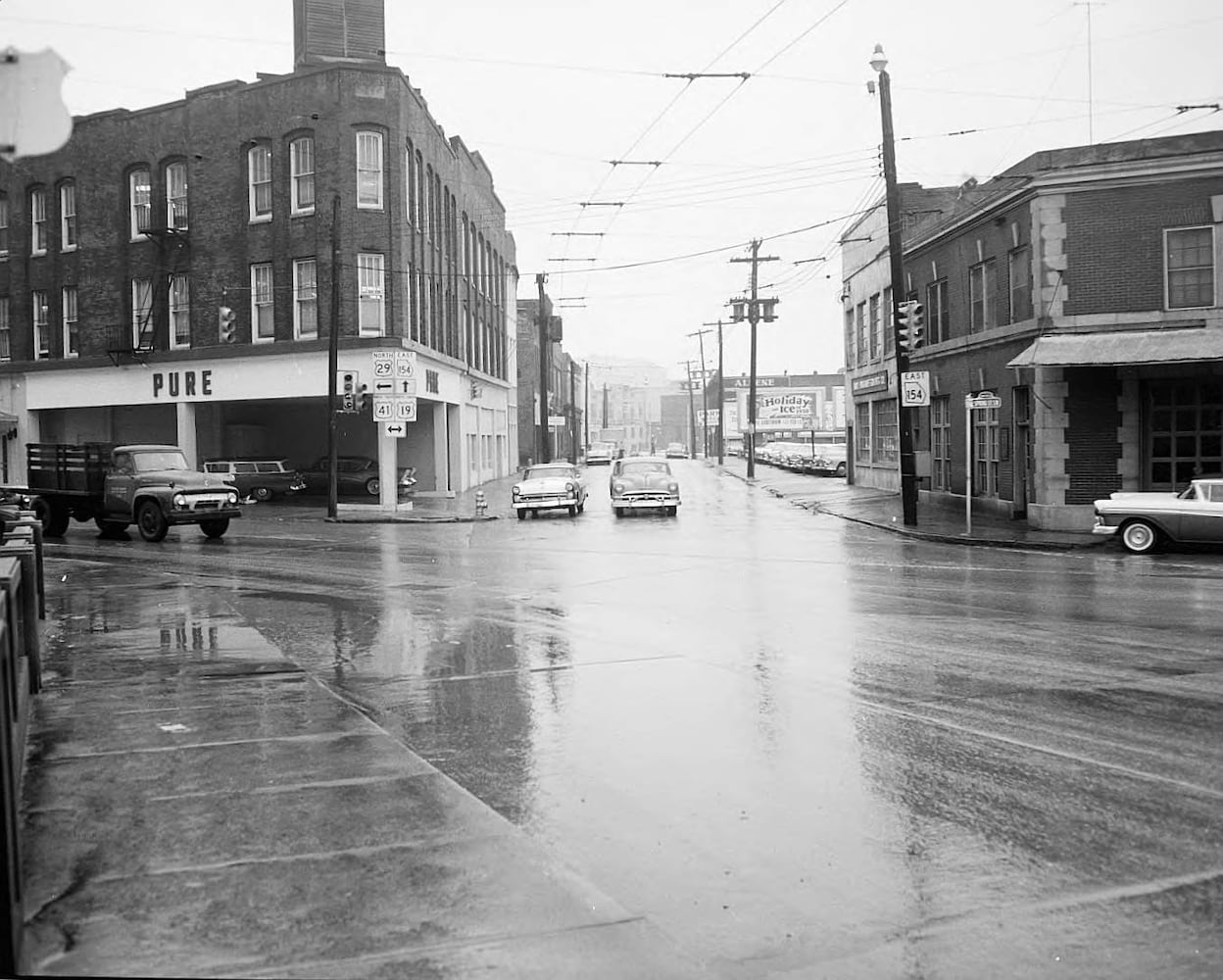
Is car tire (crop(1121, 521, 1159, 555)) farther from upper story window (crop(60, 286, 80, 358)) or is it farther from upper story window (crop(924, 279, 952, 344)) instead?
upper story window (crop(60, 286, 80, 358))

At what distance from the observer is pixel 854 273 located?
44188 mm

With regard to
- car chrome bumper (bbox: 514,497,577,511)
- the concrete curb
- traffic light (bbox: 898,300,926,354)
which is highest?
traffic light (bbox: 898,300,926,354)

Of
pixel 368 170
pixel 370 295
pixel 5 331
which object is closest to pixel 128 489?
pixel 370 295

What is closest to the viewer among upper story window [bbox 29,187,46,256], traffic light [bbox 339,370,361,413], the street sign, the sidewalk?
the sidewalk

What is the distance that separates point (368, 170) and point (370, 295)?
381cm

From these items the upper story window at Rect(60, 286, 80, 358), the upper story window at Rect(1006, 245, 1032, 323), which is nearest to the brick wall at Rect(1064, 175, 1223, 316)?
the upper story window at Rect(1006, 245, 1032, 323)

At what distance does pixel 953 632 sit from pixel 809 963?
7.40 meters

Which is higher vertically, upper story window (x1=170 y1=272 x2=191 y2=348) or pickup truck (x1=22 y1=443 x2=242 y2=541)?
upper story window (x1=170 y1=272 x2=191 y2=348)

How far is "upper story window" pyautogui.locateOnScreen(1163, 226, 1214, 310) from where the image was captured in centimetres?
2247

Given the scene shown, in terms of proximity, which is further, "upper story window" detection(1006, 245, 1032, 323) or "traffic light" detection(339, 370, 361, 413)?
"traffic light" detection(339, 370, 361, 413)

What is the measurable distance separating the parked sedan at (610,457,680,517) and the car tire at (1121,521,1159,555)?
12.6 metres

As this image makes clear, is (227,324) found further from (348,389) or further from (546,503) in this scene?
(546,503)

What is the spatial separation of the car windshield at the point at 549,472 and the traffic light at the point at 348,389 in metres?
5.16

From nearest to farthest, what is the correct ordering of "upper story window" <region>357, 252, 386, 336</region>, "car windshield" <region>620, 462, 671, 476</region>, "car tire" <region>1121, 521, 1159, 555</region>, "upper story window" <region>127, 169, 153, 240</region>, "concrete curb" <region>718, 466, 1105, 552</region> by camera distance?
"car tire" <region>1121, 521, 1159, 555</region> < "concrete curb" <region>718, 466, 1105, 552</region> < "car windshield" <region>620, 462, 671, 476</region> < "upper story window" <region>357, 252, 386, 336</region> < "upper story window" <region>127, 169, 153, 240</region>
